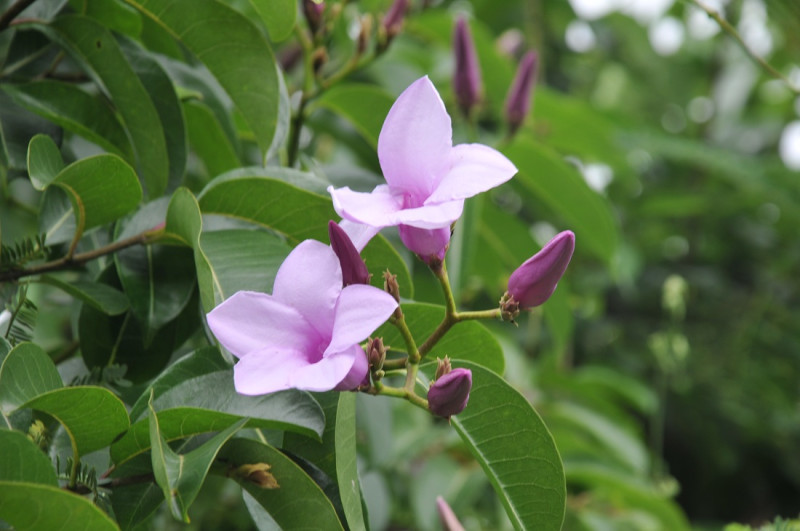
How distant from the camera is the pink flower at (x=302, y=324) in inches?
21.4

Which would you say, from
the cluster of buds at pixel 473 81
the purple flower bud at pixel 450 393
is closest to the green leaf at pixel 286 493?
the purple flower bud at pixel 450 393

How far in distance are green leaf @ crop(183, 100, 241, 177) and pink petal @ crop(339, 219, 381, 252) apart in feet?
1.07

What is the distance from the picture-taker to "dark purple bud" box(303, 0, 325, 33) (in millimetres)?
998

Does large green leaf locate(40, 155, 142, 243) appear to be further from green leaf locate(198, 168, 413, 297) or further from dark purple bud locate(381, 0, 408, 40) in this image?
dark purple bud locate(381, 0, 408, 40)

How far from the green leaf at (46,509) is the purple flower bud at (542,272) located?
0.32 meters

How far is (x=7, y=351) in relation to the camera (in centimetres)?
61

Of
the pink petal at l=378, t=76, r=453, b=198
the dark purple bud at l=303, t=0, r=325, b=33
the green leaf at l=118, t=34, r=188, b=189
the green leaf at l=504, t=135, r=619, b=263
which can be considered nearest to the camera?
the pink petal at l=378, t=76, r=453, b=198

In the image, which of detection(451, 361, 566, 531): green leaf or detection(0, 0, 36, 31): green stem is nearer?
detection(451, 361, 566, 531): green leaf

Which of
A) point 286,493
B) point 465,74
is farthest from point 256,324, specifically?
point 465,74

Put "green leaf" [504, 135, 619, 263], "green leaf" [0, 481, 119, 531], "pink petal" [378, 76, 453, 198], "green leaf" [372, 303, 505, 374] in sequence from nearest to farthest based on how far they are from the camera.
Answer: "green leaf" [0, 481, 119, 531], "pink petal" [378, 76, 453, 198], "green leaf" [372, 303, 505, 374], "green leaf" [504, 135, 619, 263]

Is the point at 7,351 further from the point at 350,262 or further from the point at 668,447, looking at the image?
the point at 668,447

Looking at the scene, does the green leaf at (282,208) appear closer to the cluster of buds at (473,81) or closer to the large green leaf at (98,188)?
the large green leaf at (98,188)

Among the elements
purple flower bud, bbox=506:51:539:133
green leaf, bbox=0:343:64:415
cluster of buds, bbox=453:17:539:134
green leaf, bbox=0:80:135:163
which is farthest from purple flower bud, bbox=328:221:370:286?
purple flower bud, bbox=506:51:539:133

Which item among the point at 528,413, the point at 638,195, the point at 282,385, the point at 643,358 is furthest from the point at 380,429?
the point at 638,195
